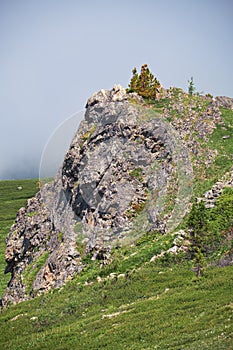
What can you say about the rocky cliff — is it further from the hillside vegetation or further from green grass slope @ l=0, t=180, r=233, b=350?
green grass slope @ l=0, t=180, r=233, b=350

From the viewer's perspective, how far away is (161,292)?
30000mm

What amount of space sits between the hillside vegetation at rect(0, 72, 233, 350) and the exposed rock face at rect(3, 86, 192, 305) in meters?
1.03

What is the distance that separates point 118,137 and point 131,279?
20880 millimetres

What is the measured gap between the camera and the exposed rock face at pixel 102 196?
42500mm

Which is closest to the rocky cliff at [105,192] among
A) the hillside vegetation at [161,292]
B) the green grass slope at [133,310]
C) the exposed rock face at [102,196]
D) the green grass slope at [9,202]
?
the exposed rock face at [102,196]

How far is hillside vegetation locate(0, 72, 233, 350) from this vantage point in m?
21.8

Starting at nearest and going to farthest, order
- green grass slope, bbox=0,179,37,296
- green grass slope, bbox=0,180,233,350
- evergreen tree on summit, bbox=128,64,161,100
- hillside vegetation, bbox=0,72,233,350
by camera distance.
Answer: green grass slope, bbox=0,180,233,350 < hillside vegetation, bbox=0,72,233,350 < evergreen tree on summit, bbox=128,64,161,100 < green grass slope, bbox=0,179,37,296

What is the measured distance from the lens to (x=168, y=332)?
70.1 feet

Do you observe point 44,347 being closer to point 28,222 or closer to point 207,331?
point 207,331

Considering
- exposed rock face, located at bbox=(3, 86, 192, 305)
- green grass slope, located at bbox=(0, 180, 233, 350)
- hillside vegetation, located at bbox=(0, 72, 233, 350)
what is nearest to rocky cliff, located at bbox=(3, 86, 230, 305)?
exposed rock face, located at bbox=(3, 86, 192, 305)

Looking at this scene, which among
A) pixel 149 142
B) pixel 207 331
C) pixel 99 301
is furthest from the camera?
pixel 149 142

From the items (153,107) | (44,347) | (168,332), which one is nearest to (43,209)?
(153,107)

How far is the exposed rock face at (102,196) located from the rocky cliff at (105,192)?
102mm

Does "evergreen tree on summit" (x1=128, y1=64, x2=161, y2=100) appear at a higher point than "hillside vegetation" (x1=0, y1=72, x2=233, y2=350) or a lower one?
higher
